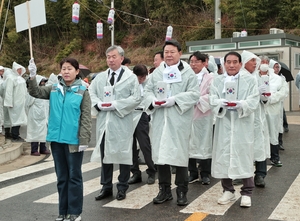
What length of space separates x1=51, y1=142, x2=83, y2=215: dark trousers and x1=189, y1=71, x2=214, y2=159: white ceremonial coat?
7.86ft

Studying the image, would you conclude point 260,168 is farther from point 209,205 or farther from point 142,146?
point 142,146

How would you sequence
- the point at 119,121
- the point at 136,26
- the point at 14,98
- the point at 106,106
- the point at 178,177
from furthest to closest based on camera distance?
the point at 136,26 < the point at 14,98 < the point at 119,121 < the point at 106,106 < the point at 178,177

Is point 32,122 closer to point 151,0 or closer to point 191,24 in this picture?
point 191,24

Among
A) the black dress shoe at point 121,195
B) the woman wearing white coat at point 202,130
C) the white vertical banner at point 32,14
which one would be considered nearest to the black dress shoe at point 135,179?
the woman wearing white coat at point 202,130

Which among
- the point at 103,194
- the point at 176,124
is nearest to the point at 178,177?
the point at 176,124

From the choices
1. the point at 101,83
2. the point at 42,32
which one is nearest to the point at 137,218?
the point at 101,83

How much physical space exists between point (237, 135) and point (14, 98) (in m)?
8.20

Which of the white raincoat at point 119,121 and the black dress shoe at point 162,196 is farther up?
the white raincoat at point 119,121

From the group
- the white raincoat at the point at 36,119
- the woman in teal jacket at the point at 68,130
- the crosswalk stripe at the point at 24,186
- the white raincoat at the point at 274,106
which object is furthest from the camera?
the white raincoat at the point at 36,119

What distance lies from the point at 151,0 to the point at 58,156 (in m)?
41.7

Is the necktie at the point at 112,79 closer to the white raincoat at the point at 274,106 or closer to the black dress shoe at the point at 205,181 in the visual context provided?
the black dress shoe at the point at 205,181

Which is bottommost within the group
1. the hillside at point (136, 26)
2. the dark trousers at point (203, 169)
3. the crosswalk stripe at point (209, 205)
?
the crosswalk stripe at point (209, 205)

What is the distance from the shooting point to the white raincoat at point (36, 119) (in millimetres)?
10297

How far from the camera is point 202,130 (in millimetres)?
7254
